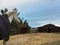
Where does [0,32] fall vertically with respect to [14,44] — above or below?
above

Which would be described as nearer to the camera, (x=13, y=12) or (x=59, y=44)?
A: (x=13, y=12)

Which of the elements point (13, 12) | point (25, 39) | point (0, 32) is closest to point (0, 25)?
point (0, 32)

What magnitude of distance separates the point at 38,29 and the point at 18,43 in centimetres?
408

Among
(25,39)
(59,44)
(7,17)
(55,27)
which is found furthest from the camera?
(55,27)

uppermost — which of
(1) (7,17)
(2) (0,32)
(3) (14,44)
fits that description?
(1) (7,17)

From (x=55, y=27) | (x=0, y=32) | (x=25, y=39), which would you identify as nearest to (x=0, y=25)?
(x=0, y=32)

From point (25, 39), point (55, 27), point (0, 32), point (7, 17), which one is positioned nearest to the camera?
point (0, 32)

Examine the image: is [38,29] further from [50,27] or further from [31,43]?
[31,43]

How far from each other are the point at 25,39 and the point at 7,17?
109 inches

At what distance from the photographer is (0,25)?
197 inches

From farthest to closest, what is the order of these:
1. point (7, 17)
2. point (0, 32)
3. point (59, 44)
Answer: point (59, 44) < point (7, 17) < point (0, 32)

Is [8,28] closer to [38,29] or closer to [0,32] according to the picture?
[0,32]

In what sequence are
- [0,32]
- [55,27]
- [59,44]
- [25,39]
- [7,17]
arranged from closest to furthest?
[0,32]
[7,17]
[59,44]
[25,39]
[55,27]

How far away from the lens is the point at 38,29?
11.2m
